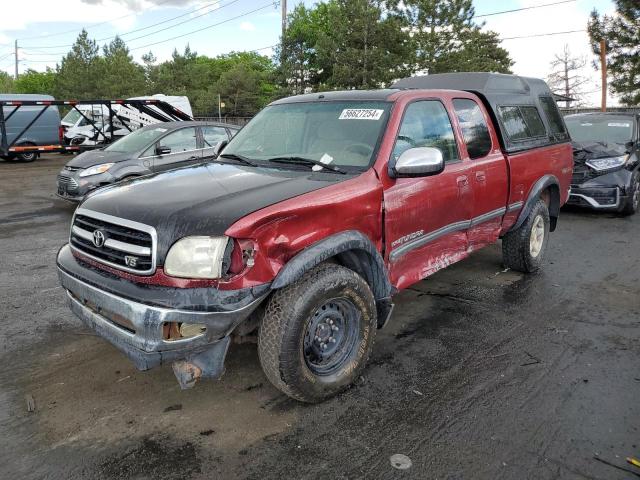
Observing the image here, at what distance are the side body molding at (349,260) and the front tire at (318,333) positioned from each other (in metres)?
0.12

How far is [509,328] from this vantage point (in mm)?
4379

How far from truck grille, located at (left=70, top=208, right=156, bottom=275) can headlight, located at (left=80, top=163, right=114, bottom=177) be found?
669 cm

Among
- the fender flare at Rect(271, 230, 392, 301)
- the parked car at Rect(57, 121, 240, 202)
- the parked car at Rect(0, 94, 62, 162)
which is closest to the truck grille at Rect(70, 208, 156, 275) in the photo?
the fender flare at Rect(271, 230, 392, 301)

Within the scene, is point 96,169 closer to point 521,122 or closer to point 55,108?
point 521,122

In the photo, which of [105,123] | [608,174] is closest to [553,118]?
[608,174]

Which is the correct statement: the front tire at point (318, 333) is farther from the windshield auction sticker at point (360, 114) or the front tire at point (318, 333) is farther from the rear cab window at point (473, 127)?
the rear cab window at point (473, 127)

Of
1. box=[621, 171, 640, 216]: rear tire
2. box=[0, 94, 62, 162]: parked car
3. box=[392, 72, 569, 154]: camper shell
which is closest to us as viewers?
box=[392, 72, 569, 154]: camper shell

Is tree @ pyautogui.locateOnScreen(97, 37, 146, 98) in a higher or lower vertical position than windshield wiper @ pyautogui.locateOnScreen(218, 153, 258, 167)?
higher

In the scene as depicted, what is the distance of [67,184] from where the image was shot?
31.4ft

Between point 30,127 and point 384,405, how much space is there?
19.5 m

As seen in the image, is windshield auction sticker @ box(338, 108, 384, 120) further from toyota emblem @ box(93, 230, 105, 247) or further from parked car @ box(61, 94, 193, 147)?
parked car @ box(61, 94, 193, 147)

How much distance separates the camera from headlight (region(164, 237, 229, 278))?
266 centimetres

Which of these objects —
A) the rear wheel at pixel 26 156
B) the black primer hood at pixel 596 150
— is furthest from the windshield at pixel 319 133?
the rear wheel at pixel 26 156

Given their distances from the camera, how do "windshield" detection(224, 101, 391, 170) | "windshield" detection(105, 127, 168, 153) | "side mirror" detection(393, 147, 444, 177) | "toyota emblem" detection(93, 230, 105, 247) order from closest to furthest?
"toyota emblem" detection(93, 230, 105, 247), "side mirror" detection(393, 147, 444, 177), "windshield" detection(224, 101, 391, 170), "windshield" detection(105, 127, 168, 153)
